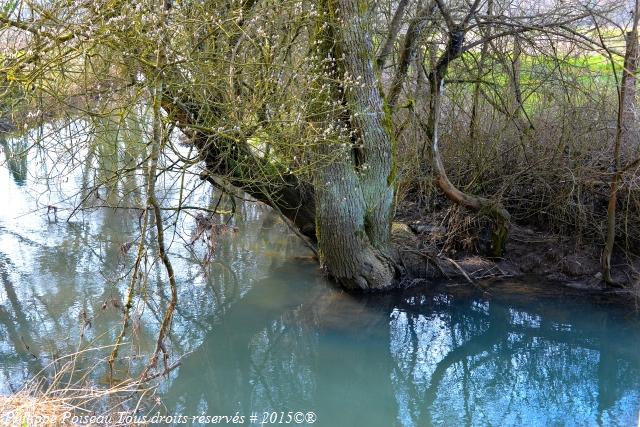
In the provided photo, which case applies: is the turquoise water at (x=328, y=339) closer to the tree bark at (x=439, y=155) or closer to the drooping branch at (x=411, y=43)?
the tree bark at (x=439, y=155)

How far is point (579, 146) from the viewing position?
362 inches

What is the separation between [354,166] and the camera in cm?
824

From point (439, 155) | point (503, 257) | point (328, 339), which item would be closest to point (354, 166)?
point (439, 155)

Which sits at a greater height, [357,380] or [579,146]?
[579,146]

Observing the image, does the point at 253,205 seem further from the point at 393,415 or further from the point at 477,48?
the point at 393,415

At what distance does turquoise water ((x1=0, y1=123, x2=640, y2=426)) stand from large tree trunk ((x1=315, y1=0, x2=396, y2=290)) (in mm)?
484

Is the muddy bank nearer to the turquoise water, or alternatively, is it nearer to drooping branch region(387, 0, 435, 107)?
the turquoise water

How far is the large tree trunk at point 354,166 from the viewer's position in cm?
760

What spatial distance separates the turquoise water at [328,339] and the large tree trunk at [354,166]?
484 millimetres

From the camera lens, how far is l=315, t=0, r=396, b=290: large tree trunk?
7.60 meters

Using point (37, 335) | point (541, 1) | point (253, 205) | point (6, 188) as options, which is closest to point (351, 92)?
point (541, 1)

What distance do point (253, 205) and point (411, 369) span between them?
6085 millimetres

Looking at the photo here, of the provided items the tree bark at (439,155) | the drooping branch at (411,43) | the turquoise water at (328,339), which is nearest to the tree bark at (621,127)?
the turquoise water at (328,339)

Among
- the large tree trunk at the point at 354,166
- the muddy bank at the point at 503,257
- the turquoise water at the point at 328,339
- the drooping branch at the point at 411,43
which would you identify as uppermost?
the drooping branch at the point at 411,43
